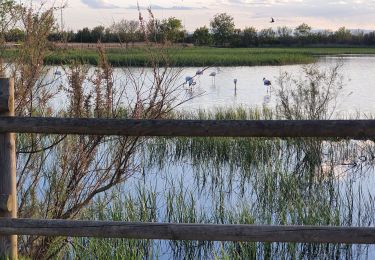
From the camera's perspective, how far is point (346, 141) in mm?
13297

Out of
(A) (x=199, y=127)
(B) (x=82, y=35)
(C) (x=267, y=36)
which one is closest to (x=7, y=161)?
(A) (x=199, y=127)

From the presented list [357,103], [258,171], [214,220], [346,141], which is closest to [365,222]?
[214,220]

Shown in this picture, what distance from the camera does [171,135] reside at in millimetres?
3760

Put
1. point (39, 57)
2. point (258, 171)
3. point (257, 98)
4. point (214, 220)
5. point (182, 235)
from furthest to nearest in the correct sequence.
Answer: point (257, 98), point (258, 171), point (214, 220), point (39, 57), point (182, 235)

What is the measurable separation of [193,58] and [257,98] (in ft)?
51.8

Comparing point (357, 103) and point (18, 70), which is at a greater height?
point (18, 70)

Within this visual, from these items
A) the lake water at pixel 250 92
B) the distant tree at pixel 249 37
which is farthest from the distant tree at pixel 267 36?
the lake water at pixel 250 92

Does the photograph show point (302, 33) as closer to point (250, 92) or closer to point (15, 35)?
point (250, 92)

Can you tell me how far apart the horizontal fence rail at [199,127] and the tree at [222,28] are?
76.8 meters

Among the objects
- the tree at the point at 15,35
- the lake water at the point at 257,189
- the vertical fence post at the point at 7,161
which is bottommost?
the lake water at the point at 257,189

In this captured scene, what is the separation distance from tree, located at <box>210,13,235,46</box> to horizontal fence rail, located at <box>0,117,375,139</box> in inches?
3024

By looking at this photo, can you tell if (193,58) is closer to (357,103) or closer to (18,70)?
(357,103)

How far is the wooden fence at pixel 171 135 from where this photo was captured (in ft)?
12.0

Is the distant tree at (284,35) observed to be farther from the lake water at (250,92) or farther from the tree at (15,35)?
the tree at (15,35)
